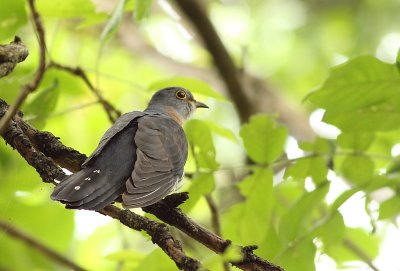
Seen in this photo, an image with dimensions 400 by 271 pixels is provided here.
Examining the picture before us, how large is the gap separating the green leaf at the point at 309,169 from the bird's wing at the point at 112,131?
2.80ft

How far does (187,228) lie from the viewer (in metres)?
2.50

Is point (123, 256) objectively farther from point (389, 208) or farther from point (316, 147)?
point (389, 208)

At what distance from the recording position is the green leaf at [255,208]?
10.9ft

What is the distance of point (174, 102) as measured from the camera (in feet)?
16.9

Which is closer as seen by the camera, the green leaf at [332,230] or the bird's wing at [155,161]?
the bird's wing at [155,161]

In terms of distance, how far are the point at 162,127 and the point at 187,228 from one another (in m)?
1.06

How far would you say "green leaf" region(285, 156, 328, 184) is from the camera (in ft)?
11.3

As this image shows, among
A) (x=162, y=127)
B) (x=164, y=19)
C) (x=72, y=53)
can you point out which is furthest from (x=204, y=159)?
(x=164, y=19)

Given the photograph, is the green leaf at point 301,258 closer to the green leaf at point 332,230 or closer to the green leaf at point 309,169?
the green leaf at point 332,230

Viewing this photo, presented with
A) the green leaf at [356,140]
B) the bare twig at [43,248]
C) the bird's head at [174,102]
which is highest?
the bird's head at [174,102]

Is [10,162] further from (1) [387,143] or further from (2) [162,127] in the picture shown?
(1) [387,143]

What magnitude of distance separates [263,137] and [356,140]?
0.49 metres

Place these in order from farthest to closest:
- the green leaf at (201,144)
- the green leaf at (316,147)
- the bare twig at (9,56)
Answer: the green leaf at (316,147)
the green leaf at (201,144)
the bare twig at (9,56)

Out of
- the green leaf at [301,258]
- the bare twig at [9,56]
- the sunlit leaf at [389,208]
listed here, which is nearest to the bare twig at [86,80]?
the bare twig at [9,56]
